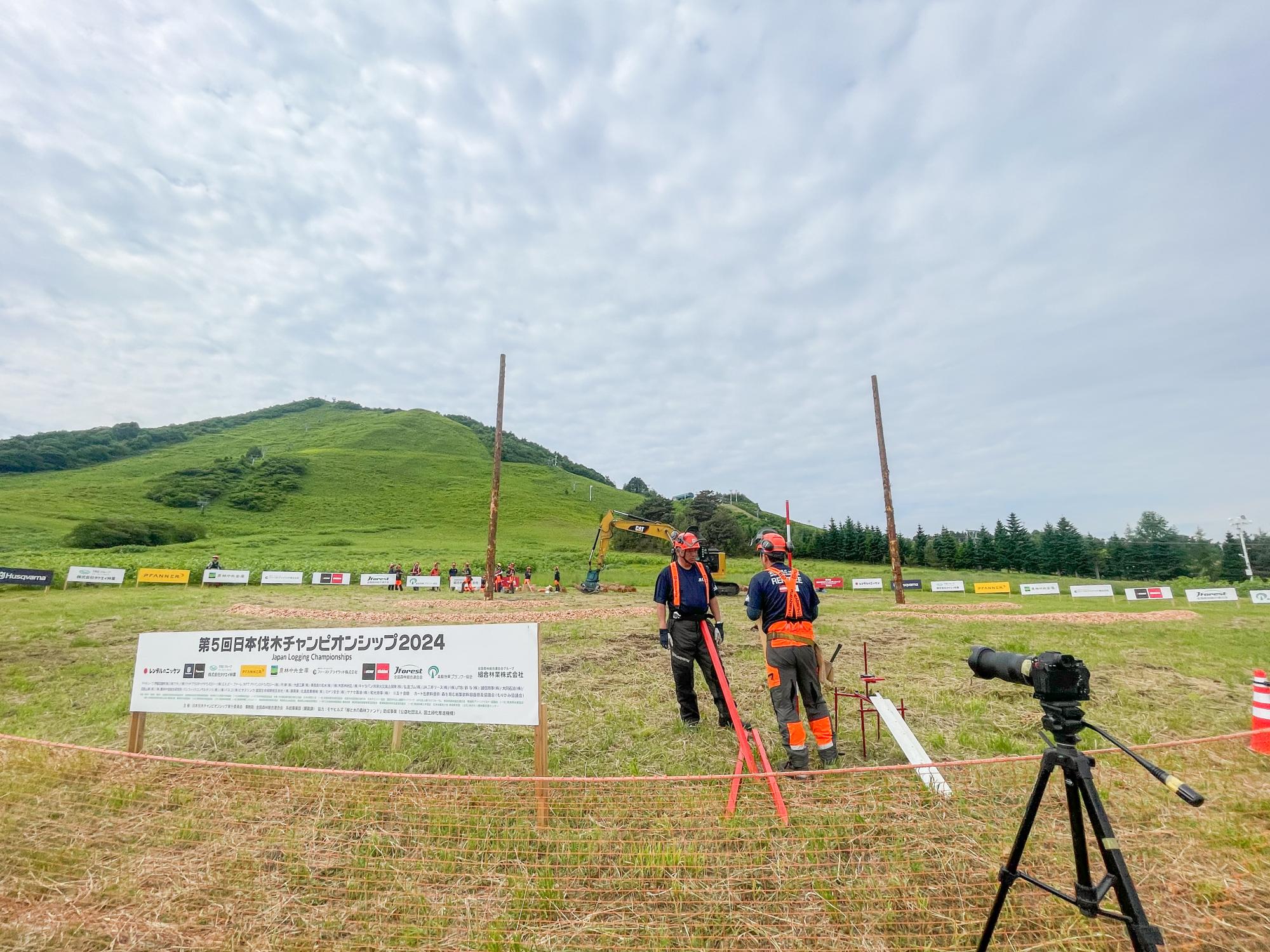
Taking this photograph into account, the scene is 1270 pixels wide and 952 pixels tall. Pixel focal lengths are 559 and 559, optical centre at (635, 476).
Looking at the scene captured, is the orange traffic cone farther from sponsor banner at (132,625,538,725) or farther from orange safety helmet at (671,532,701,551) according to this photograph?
sponsor banner at (132,625,538,725)

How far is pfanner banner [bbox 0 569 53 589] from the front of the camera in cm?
2584

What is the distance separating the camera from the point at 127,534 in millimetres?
55969

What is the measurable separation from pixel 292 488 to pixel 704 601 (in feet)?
335

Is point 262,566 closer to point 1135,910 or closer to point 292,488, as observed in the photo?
point 1135,910

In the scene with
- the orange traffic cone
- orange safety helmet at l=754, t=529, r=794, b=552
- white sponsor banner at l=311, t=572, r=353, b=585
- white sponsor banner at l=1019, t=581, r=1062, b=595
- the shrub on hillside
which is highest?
the shrub on hillside

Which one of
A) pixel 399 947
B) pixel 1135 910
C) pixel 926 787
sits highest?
pixel 1135 910

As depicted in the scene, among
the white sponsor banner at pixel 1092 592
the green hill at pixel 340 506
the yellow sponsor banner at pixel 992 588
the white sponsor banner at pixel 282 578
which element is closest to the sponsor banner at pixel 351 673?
the white sponsor banner at pixel 282 578

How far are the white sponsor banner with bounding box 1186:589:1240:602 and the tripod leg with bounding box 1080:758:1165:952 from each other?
38104mm

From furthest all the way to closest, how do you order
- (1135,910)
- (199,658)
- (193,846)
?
(199,658) → (193,846) → (1135,910)

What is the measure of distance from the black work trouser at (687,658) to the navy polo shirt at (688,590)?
253mm

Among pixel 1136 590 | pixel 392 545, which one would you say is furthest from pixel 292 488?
pixel 1136 590

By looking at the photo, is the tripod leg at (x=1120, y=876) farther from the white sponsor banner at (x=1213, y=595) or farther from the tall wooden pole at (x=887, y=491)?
the white sponsor banner at (x=1213, y=595)

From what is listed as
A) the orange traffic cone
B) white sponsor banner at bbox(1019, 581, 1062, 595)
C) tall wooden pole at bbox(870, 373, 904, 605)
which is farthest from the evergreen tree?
the orange traffic cone

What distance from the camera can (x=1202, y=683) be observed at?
8.88 meters
